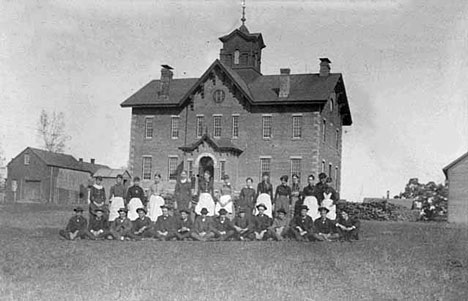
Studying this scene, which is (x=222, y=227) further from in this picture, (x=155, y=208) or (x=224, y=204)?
(x=155, y=208)

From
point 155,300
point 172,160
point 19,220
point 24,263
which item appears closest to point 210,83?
point 172,160

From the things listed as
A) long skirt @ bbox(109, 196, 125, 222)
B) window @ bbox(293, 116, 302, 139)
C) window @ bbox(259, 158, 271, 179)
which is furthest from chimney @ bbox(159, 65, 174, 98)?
long skirt @ bbox(109, 196, 125, 222)

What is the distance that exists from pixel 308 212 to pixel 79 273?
20.1 ft

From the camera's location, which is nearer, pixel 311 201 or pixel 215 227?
pixel 215 227

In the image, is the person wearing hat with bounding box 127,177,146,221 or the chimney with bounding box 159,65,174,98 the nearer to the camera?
the person wearing hat with bounding box 127,177,146,221

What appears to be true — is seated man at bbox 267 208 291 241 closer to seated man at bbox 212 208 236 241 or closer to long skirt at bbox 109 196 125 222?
seated man at bbox 212 208 236 241

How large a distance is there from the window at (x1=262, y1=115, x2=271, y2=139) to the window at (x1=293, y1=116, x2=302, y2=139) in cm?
118

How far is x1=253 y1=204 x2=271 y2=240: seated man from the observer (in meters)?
12.0

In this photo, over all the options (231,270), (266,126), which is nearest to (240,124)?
(266,126)

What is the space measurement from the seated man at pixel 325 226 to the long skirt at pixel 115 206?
4.51 metres

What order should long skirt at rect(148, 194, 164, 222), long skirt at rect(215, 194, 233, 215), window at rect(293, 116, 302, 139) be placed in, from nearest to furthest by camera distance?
1. long skirt at rect(148, 194, 164, 222)
2. long skirt at rect(215, 194, 233, 215)
3. window at rect(293, 116, 302, 139)

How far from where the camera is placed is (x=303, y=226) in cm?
1184

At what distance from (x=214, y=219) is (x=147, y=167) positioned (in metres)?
17.1

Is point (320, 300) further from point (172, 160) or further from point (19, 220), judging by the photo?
point (172, 160)
